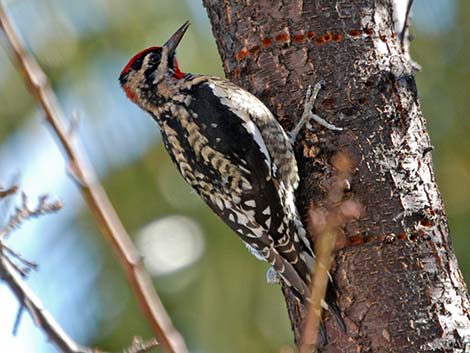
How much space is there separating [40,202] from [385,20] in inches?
60.3

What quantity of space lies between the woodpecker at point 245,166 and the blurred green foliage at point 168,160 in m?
1.24

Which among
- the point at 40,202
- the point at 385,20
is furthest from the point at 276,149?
the point at 40,202

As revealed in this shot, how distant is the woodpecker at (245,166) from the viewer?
2996 millimetres

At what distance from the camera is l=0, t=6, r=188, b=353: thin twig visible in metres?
1.04

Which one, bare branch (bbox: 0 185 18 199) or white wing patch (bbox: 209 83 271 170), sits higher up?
bare branch (bbox: 0 185 18 199)

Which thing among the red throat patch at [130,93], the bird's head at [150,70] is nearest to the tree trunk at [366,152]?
the bird's head at [150,70]

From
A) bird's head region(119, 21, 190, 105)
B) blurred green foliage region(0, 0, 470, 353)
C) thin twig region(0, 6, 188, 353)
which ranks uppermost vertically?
thin twig region(0, 6, 188, 353)

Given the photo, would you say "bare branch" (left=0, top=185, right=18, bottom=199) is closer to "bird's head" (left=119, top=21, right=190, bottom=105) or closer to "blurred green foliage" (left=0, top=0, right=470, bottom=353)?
"bird's head" (left=119, top=21, right=190, bottom=105)

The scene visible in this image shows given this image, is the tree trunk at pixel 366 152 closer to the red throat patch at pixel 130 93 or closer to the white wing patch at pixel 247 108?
the white wing patch at pixel 247 108

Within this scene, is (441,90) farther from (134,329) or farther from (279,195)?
(134,329)

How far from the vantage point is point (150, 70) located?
3664 mm

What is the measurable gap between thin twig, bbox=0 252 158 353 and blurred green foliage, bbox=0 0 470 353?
2.89m

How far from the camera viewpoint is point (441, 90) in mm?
4637

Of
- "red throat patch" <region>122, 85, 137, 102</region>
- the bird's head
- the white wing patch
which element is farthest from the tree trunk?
"red throat patch" <region>122, 85, 137, 102</region>
